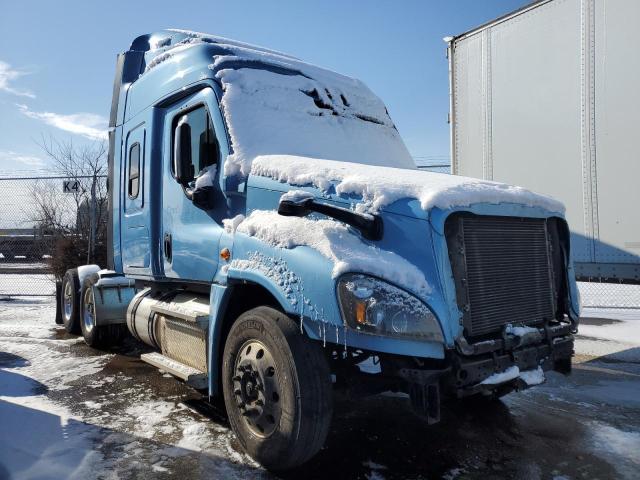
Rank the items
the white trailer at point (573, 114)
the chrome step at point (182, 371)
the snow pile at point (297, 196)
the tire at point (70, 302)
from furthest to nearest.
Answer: the tire at point (70, 302) → the white trailer at point (573, 114) → the chrome step at point (182, 371) → the snow pile at point (297, 196)

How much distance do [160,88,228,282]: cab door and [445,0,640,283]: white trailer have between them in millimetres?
4221

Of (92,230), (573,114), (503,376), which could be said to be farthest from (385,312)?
(92,230)

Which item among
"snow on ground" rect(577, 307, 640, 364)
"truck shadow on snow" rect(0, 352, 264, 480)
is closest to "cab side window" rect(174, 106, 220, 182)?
"truck shadow on snow" rect(0, 352, 264, 480)

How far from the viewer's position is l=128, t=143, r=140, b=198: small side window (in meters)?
5.12

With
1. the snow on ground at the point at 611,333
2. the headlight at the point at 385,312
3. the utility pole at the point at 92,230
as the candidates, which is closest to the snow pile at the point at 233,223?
the headlight at the point at 385,312

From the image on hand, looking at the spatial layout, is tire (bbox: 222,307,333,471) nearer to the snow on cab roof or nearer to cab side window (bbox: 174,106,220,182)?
the snow on cab roof

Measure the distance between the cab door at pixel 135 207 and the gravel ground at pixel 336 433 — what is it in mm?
1291

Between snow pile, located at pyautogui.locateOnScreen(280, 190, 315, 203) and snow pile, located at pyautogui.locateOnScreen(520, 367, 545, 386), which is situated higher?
snow pile, located at pyautogui.locateOnScreen(280, 190, 315, 203)

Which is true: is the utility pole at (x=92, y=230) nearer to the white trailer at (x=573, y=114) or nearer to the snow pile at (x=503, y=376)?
the white trailer at (x=573, y=114)

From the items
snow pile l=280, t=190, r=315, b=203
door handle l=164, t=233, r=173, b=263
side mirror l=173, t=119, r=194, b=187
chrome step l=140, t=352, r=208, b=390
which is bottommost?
chrome step l=140, t=352, r=208, b=390

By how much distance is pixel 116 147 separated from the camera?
5770mm

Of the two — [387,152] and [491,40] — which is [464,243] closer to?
[387,152]

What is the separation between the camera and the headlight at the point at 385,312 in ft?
8.51

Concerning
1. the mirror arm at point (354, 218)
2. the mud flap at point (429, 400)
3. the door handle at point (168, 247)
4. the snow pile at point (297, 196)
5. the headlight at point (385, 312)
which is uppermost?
the snow pile at point (297, 196)
